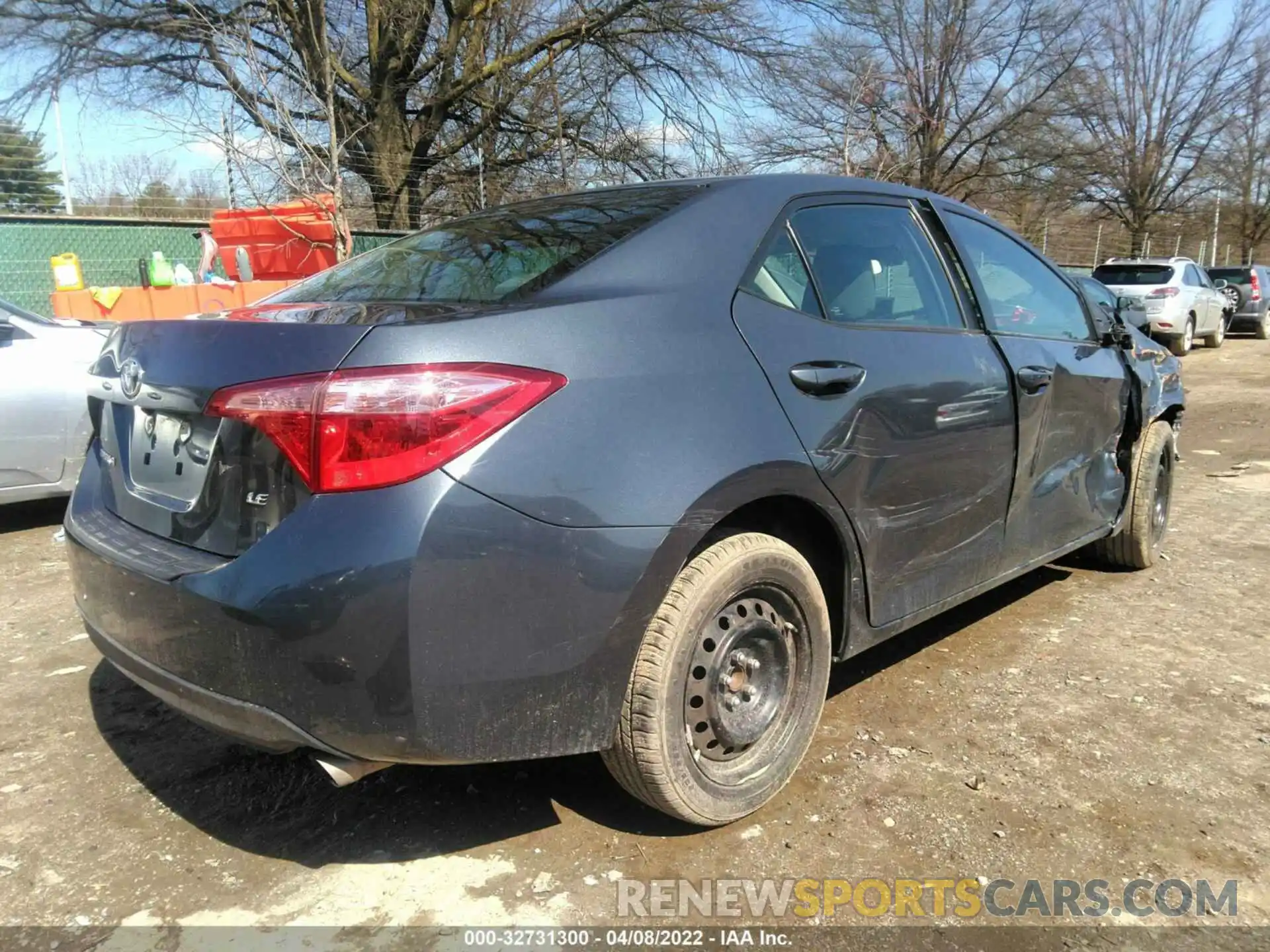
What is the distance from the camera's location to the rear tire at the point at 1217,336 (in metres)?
18.9

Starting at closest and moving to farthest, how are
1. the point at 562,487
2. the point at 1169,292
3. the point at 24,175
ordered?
the point at 562,487, the point at 24,175, the point at 1169,292

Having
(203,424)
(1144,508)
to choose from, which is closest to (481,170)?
(1144,508)

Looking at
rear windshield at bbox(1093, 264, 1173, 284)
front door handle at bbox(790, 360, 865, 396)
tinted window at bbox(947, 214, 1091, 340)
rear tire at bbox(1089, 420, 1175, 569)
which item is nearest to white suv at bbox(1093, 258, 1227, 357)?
rear windshield at bbox(1093, 264, 1173, 284)

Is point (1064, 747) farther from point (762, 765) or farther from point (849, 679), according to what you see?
point (762, 765)

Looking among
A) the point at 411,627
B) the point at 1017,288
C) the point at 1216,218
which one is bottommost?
the point at 411,627

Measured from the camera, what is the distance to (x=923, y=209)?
10.8 feet

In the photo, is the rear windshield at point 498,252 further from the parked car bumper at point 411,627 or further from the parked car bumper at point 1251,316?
the parked car bumper at point 1251,316

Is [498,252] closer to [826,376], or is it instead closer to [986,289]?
[826,376]

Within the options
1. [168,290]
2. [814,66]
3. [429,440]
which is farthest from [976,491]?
[814,66]

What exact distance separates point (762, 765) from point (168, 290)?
983 cm

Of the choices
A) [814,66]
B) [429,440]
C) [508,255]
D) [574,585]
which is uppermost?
[814,66]

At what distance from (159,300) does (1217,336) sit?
63.4 ft

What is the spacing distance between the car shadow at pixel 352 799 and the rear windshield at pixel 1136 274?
17.0 meters

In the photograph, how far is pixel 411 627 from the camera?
1.82 metres
